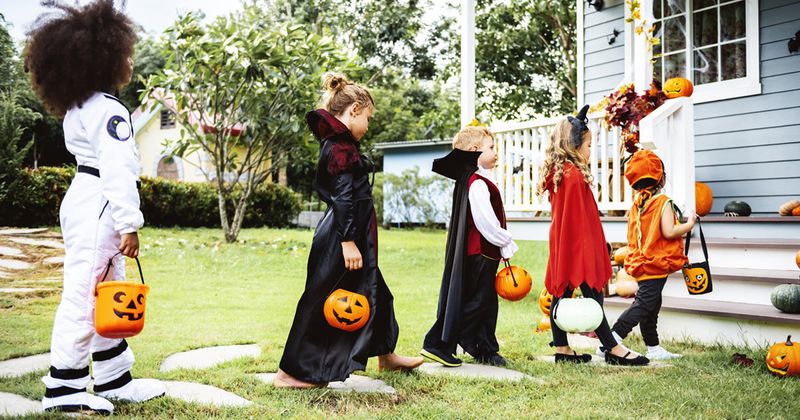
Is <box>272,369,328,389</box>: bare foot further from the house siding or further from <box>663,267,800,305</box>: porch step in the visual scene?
the house siding

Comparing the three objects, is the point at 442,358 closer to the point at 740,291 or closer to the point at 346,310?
the point at 346,310

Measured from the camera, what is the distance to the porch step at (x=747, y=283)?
4.71m

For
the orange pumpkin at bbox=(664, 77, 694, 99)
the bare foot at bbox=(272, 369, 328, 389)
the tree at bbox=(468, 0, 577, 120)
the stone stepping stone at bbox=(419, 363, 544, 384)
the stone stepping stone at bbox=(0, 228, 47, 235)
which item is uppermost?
the tree at bbox=(468, 0, 577, 120)

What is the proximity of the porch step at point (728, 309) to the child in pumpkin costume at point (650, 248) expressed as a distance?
0.60 meters

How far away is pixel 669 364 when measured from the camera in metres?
4.05

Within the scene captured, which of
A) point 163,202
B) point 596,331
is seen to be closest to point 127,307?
point 596,331

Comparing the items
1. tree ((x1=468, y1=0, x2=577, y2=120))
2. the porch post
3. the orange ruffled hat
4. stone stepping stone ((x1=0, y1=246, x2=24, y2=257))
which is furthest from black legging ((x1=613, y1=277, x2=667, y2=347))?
tree ((x1=468, y1=0, x2=577, y2=120))

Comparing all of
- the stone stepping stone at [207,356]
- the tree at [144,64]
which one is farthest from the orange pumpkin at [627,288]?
the tree at [144,64]

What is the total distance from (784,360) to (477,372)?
5.60ft

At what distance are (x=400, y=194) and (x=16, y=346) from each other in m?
14.3

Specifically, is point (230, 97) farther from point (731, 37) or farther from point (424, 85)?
point (424, 85)

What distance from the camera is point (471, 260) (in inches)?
160

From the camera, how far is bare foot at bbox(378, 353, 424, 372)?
370cm

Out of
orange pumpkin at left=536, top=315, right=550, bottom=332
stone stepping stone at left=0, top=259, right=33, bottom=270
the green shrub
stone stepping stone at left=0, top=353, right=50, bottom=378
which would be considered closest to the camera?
stone stepping stone at left=0, top=353, right=50, bottom=378
